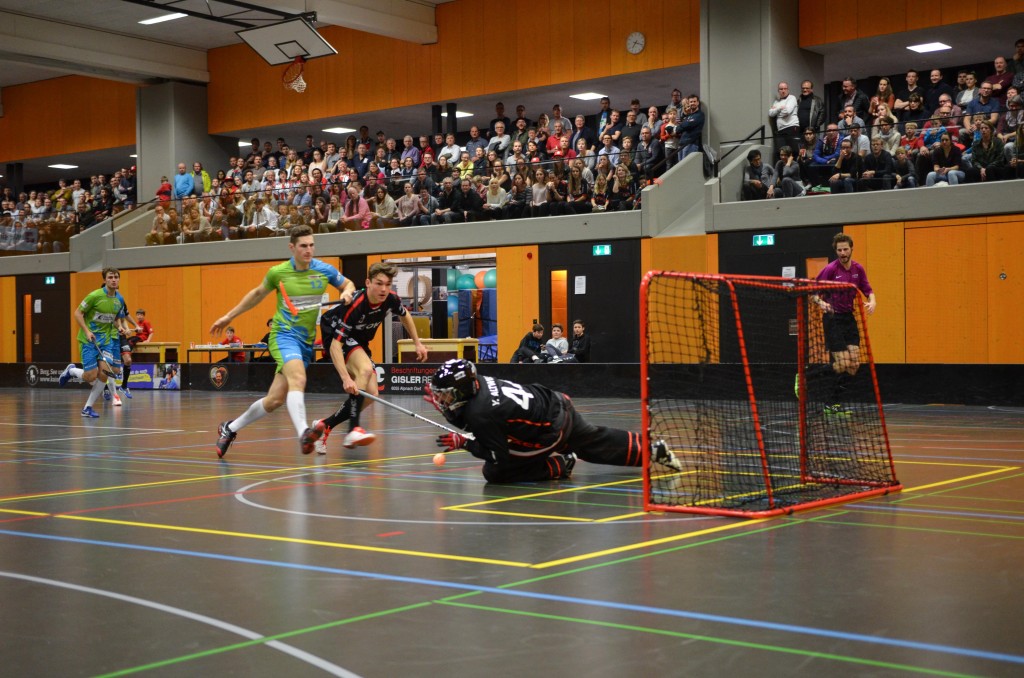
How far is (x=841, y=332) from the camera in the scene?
12.2 m

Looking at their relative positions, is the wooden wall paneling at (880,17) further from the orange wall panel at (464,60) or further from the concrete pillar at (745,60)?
the orange wall panel at (464,60)

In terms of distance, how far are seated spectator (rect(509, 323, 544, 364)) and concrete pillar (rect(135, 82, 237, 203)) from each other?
15532 millimetres

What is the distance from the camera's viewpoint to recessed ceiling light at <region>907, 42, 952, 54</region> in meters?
26.2

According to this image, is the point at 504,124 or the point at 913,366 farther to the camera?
the point at 504,124

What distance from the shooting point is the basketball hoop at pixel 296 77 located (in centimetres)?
2841

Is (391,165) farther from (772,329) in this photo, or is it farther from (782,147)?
(772,329)

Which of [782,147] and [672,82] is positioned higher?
[672,82]

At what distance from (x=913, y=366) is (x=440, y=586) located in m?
17.4

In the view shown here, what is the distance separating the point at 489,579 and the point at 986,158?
1754 centimetres

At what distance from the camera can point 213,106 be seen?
37.0 m

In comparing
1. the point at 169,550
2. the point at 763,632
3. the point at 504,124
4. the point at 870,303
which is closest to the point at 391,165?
the point at 504,124

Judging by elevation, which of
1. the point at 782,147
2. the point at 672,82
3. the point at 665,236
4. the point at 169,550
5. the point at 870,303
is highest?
the point at 672,82

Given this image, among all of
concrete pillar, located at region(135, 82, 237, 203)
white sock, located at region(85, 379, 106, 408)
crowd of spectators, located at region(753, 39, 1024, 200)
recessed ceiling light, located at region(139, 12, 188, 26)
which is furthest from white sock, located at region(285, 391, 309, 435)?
concrete pillar, located at region(135, 82, 237, 203)

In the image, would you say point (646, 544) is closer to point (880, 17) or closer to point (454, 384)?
point (454, 384)
